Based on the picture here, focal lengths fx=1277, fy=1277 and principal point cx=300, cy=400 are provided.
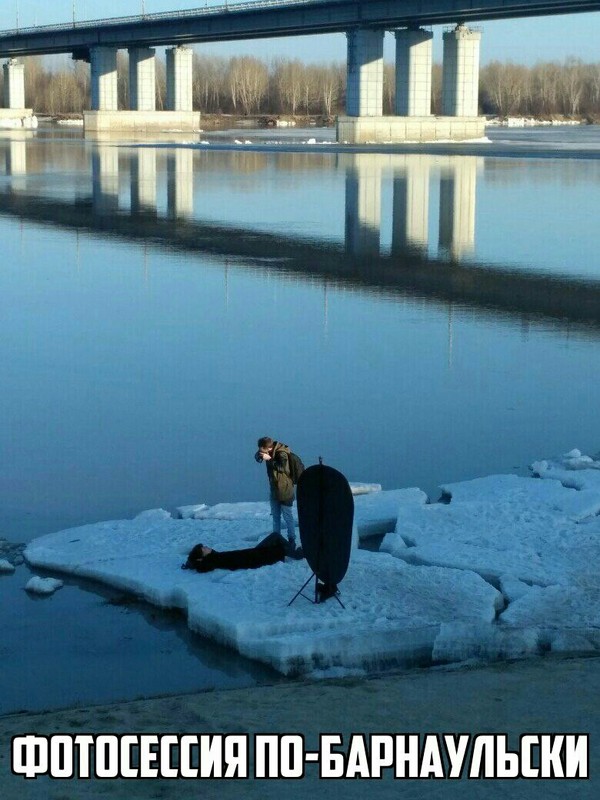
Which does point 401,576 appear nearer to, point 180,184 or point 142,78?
point 180,184

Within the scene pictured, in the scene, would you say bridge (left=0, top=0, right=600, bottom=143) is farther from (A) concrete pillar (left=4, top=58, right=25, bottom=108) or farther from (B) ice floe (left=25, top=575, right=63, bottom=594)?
(B) ice floe (left=25, top=575, right=63, bottom=594)

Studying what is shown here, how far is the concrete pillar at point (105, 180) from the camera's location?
4638 centimetres

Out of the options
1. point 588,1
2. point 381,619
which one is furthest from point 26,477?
point 588,1

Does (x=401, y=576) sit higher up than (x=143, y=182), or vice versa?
(x=143, y=182)

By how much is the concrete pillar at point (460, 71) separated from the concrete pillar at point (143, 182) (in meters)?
33.4

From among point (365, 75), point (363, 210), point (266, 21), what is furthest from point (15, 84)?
point (363, 210)

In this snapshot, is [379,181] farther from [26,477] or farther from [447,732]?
[447,732]

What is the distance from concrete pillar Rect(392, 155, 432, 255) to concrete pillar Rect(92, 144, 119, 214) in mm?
10295

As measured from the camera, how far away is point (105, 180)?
59500 mm

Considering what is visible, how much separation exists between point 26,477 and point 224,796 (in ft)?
25.8

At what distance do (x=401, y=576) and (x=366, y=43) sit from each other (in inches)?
3903

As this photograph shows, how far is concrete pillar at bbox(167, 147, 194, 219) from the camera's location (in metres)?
44.7

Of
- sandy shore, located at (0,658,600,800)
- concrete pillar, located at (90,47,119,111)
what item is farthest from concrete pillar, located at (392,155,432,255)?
concrete pillar, located at (90,47,119,111)

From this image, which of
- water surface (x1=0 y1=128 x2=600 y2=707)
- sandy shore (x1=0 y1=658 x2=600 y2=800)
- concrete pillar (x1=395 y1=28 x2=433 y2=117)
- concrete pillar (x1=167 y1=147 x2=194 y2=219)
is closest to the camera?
sandy shore (x1=0 y1=658 x2=600 y2=800)
